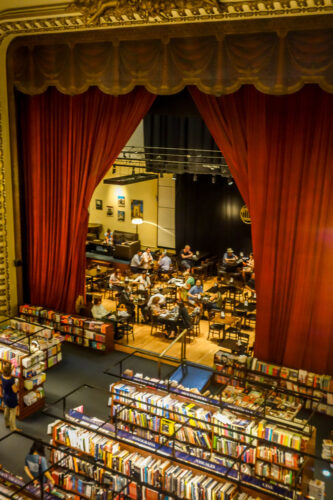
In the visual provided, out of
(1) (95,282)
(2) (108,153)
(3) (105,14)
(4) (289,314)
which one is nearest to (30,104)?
(2) (108,153)

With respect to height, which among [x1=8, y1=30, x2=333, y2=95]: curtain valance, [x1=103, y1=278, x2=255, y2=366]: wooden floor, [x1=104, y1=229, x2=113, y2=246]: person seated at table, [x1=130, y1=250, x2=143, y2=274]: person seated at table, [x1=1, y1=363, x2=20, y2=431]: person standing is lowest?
[x1=103, y1=278, x2=255, y2=366]: wooden floor

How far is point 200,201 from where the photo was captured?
17.7m

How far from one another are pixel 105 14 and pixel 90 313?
5.97 meters

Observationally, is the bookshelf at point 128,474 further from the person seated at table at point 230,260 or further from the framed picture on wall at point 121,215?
the framed picture on wall at point 121,215

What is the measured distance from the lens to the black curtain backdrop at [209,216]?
17.1 metres

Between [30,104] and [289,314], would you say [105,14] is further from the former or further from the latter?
[289,314]

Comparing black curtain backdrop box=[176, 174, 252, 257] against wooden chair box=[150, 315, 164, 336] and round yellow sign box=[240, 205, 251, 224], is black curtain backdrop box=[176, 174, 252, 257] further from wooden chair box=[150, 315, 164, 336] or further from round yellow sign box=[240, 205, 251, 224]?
wooden chair box=[150, 315, 164, 336]

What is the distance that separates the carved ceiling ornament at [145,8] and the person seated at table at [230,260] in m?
8.83

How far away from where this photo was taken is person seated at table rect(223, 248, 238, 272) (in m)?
16.2

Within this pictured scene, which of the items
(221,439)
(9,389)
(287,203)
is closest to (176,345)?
(287,203)

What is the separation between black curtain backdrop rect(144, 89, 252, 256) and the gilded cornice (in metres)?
7.03

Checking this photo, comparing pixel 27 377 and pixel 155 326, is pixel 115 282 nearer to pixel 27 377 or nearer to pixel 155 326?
pixel 155 326

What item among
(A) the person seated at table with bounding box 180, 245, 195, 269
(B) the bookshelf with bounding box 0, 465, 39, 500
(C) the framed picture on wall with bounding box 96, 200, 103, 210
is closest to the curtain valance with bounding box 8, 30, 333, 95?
(B) the bookshelf with bounding box 0, 465, 39, 500

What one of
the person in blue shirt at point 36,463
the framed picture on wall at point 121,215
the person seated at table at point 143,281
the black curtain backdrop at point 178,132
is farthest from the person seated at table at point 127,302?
the framed picture on wall at point 121,215
